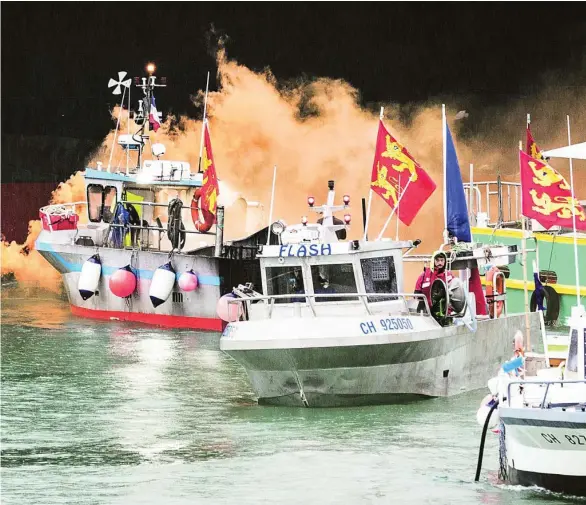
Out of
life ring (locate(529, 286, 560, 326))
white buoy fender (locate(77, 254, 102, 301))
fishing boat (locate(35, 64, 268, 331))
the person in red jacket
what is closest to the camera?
the person in red jacket

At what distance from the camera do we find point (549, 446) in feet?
42.7

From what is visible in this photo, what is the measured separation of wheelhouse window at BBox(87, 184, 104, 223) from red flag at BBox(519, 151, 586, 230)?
1802 cm

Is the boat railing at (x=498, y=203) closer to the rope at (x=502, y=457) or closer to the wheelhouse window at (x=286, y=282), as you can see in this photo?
the wheelhouse window at (x=286, y=282)

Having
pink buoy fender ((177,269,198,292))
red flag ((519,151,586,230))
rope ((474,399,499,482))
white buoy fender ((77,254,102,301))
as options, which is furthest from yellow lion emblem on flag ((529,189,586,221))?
white buoy fender ((77,254,102,301))

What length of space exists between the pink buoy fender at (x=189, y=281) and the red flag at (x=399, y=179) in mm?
9697

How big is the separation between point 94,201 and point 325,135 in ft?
32.6

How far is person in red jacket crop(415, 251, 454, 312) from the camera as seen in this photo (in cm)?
1878

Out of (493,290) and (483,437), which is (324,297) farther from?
(483,437)

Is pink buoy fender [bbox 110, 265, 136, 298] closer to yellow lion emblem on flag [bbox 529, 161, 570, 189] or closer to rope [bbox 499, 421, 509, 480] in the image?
yellow lion emblem on flag [bbox 529, 161, 570, 189]

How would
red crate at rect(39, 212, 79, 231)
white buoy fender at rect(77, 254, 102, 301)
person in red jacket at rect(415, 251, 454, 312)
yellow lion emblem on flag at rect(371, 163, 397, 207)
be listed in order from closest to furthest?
person in red jacket at rect(415, 251, 454, 312) → yellow lion emblem on flag at rect(371, 163, 397, 207) → white buoy fender at rect(77, 254, 102, 301) → red crate at rect(39, 212, 79, 231)

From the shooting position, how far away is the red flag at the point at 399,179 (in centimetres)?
1986

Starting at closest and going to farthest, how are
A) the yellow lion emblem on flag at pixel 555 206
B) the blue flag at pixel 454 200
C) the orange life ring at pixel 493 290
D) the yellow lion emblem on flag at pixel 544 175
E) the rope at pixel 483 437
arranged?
1. the rope at pixel 483 437
2. the yellow lion emblem on flag at pixel 555 206
3. the yellow lion emblem on flag at pixel 544 175
4. the blue flag at pixel 454 200
5. the orange life ring at pixel 493 290

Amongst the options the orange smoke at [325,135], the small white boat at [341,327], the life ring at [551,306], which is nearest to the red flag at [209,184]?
the life ring at [551,306]

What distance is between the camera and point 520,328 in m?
21.8
